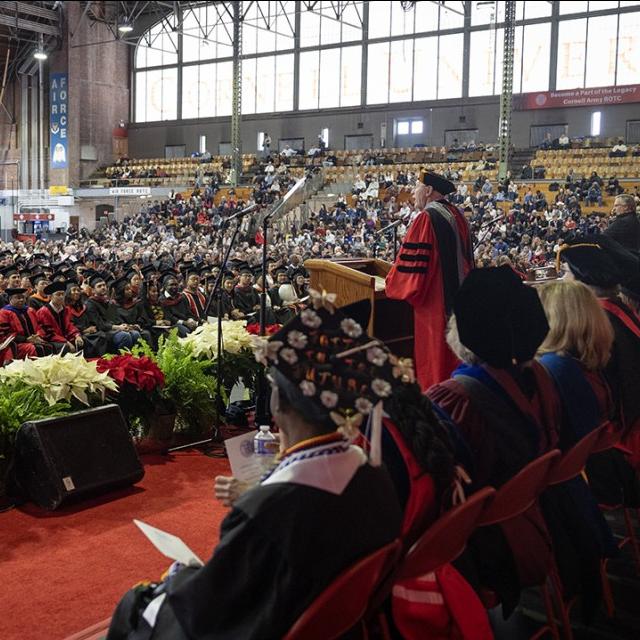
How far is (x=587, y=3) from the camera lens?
96.7 feet

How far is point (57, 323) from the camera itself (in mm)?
8773

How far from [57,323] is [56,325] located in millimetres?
32

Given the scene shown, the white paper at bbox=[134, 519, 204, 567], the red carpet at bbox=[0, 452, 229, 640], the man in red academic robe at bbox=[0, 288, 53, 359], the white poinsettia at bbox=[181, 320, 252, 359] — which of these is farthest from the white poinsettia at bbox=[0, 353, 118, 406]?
the white paper at bbox=[134, 519, 204, 567]

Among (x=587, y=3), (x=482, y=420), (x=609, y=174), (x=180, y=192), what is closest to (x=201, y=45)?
(x=180, y=192)

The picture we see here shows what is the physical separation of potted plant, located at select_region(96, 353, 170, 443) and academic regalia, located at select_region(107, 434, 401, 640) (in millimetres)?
3841

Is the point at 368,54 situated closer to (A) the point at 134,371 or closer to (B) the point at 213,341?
(B) the point at 213,341

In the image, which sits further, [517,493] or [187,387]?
[187,387]

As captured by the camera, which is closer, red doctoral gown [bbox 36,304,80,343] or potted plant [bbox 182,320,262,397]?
potted plant [bbox 182,320,262,397]

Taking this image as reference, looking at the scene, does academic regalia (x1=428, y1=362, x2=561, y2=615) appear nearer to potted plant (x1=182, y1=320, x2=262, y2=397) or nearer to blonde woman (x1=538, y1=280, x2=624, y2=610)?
blonde woman (x1=538, y1=280, x2=624, y2=610)

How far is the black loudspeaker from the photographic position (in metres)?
4.63

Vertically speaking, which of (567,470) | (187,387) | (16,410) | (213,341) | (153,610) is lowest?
(187,387)

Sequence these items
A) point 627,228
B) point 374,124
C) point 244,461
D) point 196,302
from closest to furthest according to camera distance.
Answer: point 244,461
point 627,228
point 196,302
point 374,124

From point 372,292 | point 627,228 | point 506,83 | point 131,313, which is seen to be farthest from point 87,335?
point 506,83

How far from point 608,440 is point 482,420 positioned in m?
1.05
